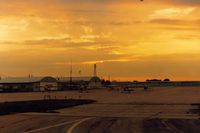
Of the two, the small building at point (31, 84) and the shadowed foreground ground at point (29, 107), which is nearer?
the shadowed foreground ground at point (29, 107)

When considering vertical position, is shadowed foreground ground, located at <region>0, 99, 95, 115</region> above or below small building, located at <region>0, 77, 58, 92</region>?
below

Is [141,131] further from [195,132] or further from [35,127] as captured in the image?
[35,127]

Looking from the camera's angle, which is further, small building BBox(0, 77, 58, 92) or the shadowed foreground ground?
small building BBox(0, 77, 58, 92)

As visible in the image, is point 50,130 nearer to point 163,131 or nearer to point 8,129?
point 8,129

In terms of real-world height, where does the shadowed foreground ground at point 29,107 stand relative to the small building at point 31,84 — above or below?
below

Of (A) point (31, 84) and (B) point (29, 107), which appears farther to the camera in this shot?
(A) point (31, 84)

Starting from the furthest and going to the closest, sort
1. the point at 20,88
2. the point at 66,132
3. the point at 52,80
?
the point at 52,80
the point at 20,88
the point at 66,132

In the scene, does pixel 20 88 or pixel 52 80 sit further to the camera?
pixel 52 80

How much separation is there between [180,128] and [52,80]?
526 feet

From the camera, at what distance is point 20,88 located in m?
175

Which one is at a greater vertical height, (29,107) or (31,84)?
(31,84)

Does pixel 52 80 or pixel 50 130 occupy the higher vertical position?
pixel 52 80

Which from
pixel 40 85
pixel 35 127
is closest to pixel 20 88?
pixel 40 85

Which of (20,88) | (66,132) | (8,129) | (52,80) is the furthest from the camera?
(52,80)
